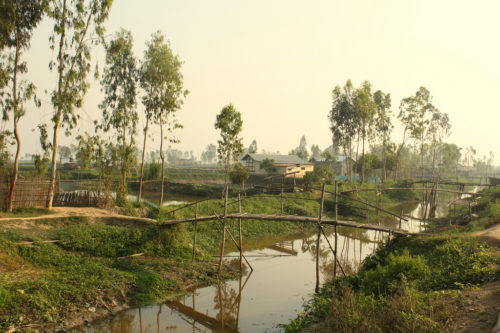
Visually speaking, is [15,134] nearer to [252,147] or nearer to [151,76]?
[151,76]

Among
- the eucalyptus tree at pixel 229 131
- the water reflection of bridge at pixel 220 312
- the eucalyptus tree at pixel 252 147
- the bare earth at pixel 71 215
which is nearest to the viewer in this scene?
the water reflection of bridge at pixel 220 312

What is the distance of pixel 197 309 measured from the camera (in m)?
8.67

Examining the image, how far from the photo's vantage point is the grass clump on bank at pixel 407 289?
4.94 metres

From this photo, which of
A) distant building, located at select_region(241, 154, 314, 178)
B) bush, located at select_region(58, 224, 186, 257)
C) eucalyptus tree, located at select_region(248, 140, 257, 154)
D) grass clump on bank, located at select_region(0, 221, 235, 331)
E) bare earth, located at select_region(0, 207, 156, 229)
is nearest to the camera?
grass clump on bank, located at select_region(0, 221, 235, 331)

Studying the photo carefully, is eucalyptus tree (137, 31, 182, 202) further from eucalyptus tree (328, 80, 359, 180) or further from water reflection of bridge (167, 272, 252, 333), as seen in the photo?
eucalyptus tree (328, 80, 359, 180)

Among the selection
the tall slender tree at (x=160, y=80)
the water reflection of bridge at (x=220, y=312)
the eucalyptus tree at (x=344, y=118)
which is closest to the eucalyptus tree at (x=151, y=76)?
the tall slender tree at (x=160, y=80)

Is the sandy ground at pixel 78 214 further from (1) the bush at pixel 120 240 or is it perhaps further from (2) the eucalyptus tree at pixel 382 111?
(2) the eucalyptus tree at pixel 382 111

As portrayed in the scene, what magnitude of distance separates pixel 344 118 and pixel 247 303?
25.3 m

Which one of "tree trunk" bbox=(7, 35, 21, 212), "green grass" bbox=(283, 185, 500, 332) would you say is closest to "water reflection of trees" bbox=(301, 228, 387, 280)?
"green grass" bbox=(283, 185, 500, 332)

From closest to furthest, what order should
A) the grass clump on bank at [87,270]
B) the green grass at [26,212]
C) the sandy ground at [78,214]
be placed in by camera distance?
the grass clump on bank at [87,270]
the sandy ground at [78,214]
the green grass at [26,212]

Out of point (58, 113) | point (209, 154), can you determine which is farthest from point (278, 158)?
point (209, 154)

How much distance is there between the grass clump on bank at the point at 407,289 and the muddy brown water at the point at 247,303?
43.2 inches

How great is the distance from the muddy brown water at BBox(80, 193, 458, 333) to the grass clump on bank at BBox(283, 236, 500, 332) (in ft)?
3.60

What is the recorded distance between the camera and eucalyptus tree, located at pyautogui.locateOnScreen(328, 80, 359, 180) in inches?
1220
